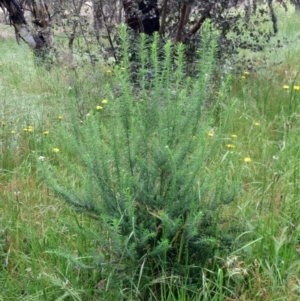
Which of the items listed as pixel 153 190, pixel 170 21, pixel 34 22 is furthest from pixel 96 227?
pixel 34 22

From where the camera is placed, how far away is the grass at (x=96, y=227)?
6.16 ft

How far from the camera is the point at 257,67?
4801mm

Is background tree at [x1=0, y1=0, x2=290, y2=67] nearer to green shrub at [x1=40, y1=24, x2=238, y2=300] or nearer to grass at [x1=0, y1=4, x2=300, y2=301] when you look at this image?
grass at [x1=0, y1=4, x2=300, y2=301]

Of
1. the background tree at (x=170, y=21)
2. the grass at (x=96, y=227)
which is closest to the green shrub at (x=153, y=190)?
the grass at (x=96, y=227)

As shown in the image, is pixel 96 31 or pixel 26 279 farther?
pixel 96 31

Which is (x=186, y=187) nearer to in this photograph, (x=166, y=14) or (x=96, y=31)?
(x=166, y=14)

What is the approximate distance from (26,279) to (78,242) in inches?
10.5

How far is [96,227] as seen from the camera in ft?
7.18

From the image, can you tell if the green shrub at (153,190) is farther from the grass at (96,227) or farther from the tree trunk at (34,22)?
the tree trunk at (34,22)

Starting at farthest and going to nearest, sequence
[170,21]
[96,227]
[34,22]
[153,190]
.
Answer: [34,22], [170,21], [96,227], [153,190]

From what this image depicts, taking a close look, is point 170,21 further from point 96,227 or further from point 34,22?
point 34,22

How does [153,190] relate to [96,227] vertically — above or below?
above

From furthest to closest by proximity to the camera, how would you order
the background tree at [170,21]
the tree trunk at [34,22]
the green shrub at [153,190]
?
the tree trunk at [34,22] < the background tree at [170,21] < the green shrub at [153,190]

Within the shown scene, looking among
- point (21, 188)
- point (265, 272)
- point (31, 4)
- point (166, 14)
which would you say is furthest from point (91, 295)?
point (31, 4)
